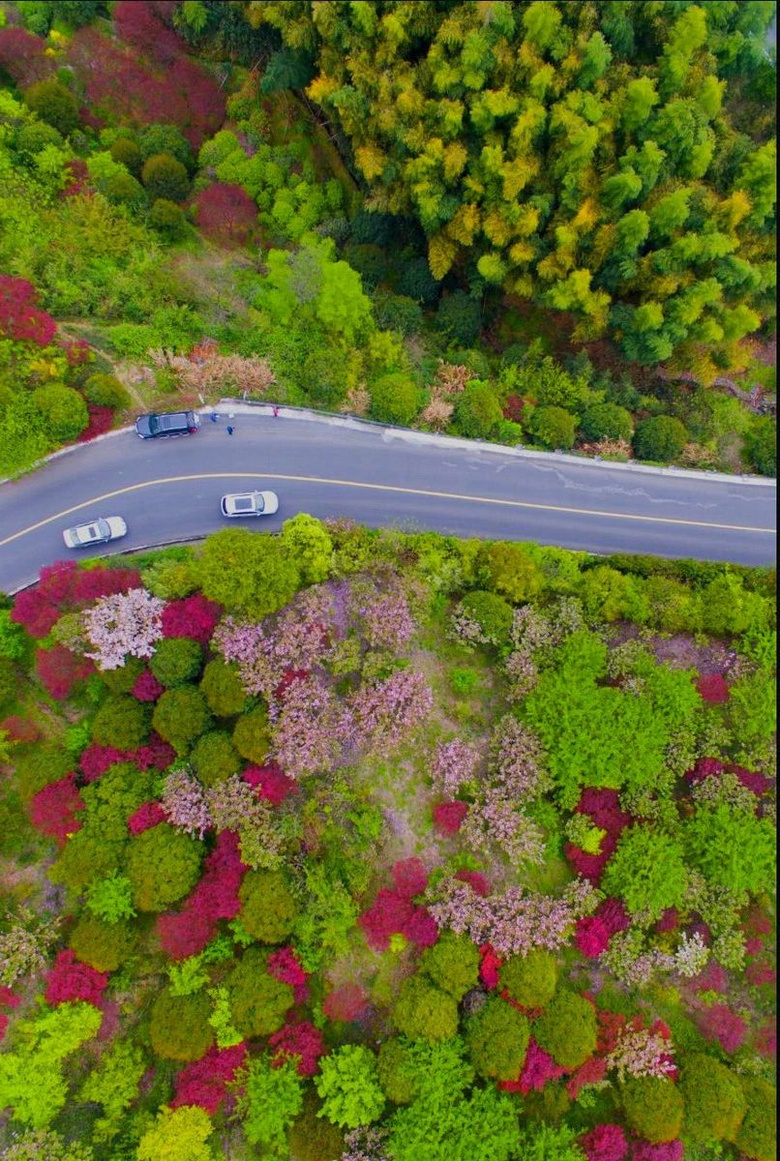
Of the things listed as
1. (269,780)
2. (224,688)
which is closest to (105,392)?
(224,688)

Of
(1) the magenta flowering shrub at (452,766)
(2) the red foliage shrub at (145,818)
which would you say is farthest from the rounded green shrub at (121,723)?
(1) the magenta flowering shrub at (452,766)

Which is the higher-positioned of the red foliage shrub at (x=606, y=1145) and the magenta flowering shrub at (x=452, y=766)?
the magenta flowering shrub at (x=452, y=766)

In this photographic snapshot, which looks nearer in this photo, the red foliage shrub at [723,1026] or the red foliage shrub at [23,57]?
the red foliage shrub at [723,1026]

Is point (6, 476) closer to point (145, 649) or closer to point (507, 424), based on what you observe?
point (145, 649)

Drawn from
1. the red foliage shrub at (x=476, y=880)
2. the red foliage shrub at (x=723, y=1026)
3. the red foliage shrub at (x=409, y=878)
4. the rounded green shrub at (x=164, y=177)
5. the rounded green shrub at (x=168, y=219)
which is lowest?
the red foliage shrub at (x=723, y=1026)

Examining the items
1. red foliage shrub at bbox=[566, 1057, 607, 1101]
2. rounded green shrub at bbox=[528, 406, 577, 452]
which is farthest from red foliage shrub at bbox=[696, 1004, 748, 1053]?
rounded green shrub at bbox=[528, 406, 577, 452]

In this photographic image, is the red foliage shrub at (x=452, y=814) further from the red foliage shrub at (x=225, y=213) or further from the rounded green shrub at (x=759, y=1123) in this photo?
the red foliage shrub at (x=225, y=213)
